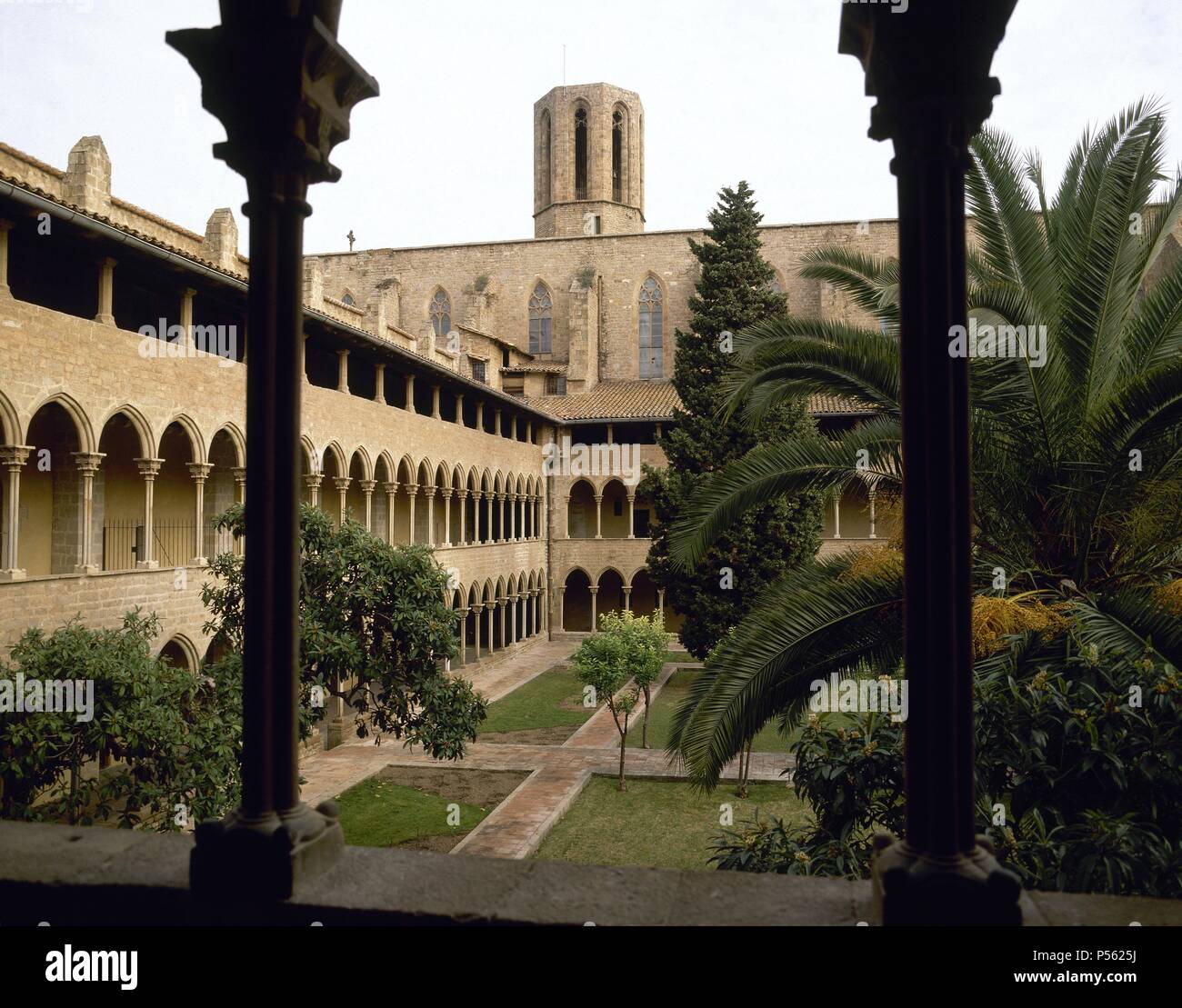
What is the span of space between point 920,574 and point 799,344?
4068 millimetres

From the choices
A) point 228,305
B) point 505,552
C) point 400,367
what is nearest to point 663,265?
point 505,552

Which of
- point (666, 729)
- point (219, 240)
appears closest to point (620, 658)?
point (666, 729)

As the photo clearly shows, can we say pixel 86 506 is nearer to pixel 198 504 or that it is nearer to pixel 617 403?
pixel 198 504

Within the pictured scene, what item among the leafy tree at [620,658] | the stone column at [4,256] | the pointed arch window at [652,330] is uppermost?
the pointed arch window at [652,330]

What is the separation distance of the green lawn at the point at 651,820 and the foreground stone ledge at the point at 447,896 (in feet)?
27.3

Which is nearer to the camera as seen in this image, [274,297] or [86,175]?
[274,297]

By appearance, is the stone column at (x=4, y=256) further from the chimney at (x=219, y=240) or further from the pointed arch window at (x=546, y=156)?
the pointed arch window at (x=546, y=156)

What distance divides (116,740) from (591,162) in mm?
37229

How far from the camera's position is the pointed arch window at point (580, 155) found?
4184 cm

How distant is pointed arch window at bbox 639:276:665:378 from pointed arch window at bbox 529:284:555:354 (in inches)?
151

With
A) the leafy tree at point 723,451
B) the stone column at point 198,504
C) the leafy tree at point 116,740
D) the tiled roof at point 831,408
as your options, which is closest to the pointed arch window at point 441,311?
the leafy tree at point 723,451

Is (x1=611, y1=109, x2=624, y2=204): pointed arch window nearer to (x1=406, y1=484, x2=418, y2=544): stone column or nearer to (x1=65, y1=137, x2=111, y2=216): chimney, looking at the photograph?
(x1=406, y1=484, x2=418, y2=544): stone column

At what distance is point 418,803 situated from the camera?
13.3 meters
